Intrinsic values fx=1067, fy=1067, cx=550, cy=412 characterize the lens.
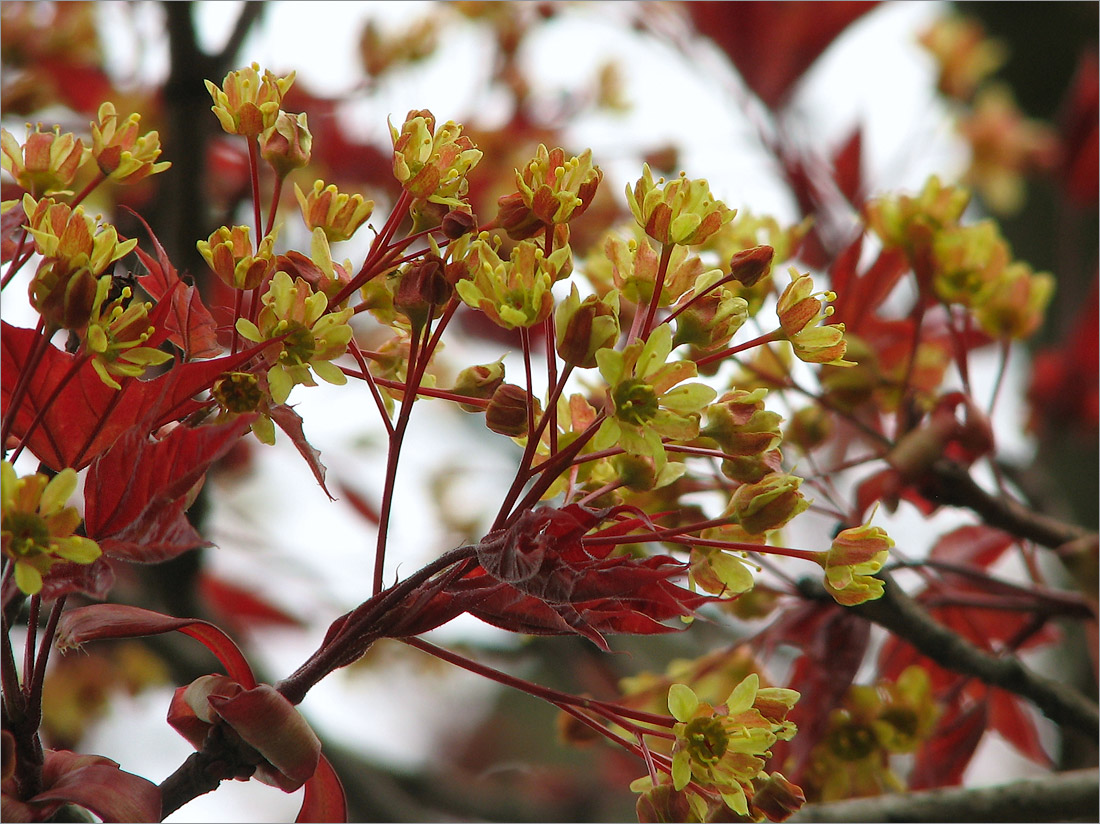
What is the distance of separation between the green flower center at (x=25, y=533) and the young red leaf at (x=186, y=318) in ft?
0.38

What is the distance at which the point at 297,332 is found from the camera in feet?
1.65

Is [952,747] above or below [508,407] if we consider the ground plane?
below

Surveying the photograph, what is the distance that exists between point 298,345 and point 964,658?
54 centimetres

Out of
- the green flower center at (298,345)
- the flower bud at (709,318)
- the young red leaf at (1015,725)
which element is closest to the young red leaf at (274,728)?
the green flower center at (298,345)

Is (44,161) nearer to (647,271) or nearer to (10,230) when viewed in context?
(10,230)

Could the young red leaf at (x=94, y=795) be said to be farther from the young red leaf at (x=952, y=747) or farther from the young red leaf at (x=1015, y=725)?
the young red leaf at (x=1015, y=725)

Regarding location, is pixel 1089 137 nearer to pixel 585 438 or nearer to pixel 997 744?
pixel 585 438

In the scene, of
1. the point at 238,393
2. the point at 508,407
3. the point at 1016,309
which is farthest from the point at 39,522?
the point at 1016,309

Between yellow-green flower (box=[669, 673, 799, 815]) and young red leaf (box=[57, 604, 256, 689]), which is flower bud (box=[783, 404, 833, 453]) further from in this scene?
young red leaf (box=[57, 604, 256, 689])

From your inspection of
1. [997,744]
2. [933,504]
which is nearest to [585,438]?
[933,504]

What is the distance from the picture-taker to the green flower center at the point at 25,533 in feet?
1.42

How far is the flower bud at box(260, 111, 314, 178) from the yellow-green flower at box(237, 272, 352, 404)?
10 cm

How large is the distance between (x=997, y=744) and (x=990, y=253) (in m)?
2.14

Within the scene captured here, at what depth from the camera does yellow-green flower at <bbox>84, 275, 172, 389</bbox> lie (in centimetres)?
49
